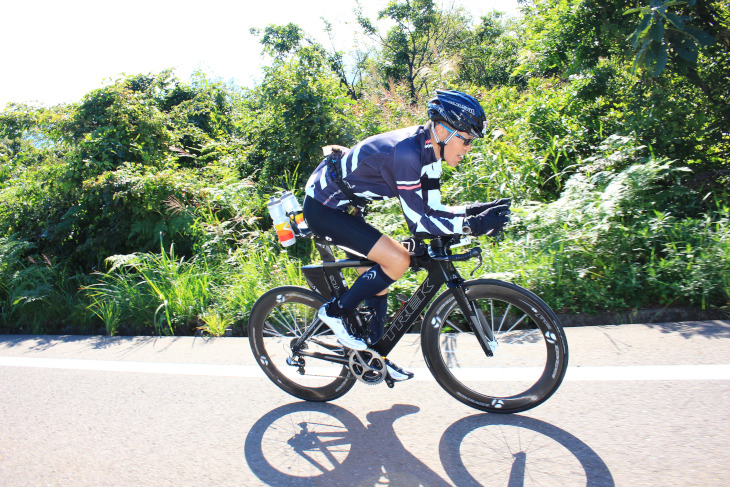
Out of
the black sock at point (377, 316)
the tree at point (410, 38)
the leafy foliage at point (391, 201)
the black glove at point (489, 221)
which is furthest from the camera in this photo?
the tree at point (410, 38)

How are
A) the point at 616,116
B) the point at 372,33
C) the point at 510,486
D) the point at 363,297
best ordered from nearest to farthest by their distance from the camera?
the point at 510,486 → the point at 363,297 → the point at 616,116 → the point at 372,33

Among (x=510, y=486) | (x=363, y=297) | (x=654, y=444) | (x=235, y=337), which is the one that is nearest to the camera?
(x=510, y=486)

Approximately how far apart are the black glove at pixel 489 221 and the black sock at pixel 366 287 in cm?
65

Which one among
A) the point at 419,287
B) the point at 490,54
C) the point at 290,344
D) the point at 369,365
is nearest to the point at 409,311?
the point at 419,287

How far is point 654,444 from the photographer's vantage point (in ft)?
8.83

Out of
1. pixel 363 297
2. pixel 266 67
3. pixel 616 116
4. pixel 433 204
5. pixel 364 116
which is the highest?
pixel 266 67

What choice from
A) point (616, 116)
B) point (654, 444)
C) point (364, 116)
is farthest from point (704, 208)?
point (364, 116)

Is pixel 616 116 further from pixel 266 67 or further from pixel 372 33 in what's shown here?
pixel 372 33

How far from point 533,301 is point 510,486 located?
38.5 inches

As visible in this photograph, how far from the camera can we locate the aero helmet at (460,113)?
3.00 metres

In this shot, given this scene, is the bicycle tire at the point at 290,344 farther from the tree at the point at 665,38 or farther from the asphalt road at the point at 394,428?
the tree at the point at 665,38

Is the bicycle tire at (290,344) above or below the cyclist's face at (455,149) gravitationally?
below

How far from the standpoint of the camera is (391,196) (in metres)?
3.12

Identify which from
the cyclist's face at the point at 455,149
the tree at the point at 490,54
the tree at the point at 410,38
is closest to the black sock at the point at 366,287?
the cyclist's face at the point at 455,149
